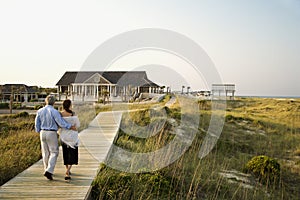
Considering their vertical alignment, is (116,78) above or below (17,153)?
above

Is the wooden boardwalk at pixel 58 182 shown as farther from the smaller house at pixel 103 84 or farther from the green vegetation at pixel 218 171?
the smaller house at pixel 103 84

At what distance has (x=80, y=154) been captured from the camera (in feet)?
26.9

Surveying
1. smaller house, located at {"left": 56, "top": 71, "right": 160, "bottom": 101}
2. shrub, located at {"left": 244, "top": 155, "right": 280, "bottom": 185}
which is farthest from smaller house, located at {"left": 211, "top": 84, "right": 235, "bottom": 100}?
shrub, located at {"left": 244, "top": 155, "right": 280, "bottom": 185}

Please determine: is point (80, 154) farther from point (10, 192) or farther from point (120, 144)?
point (10, 192)

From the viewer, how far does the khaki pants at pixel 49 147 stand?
18.1 ft

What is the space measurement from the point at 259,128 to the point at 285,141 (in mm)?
3390

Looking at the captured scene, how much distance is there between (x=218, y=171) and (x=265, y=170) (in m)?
1.47

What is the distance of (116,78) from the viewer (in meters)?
45.2

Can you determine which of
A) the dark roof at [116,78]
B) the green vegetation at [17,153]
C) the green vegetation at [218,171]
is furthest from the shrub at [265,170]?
the dark roof at [116,78]

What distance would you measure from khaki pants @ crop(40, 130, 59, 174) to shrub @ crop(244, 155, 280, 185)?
605cm

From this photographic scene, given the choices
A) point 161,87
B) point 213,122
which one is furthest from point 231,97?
point 213,122

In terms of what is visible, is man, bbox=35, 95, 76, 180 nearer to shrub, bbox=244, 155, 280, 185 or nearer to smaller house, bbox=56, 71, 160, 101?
shrub, bbox=244, 155, 280, 185

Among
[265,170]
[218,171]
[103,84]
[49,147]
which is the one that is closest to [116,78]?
[103,84]

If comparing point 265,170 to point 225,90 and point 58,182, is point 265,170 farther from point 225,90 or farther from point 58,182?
point 225,90
